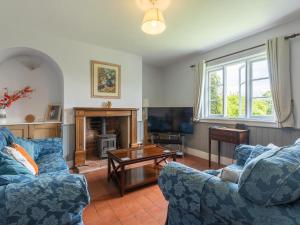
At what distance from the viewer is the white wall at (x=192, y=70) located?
273cm

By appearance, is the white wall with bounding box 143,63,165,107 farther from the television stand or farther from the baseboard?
the baseboard

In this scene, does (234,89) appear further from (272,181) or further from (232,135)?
(272,181)

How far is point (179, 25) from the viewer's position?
2.86 metres

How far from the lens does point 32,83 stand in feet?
11.6

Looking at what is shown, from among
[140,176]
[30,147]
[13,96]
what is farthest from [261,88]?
[13,96]

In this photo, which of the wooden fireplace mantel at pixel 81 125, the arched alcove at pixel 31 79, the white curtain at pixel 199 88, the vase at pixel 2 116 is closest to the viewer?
the vase at pixel 2 116

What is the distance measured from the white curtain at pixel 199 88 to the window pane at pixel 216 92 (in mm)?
232

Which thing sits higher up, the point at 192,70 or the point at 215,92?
the point at 192,70

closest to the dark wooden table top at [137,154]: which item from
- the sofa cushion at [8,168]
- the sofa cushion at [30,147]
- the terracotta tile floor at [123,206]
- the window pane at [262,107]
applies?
the terracotta tile floor at [123,206]

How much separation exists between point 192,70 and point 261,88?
67.9 inches

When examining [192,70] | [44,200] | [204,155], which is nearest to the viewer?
[44,200]

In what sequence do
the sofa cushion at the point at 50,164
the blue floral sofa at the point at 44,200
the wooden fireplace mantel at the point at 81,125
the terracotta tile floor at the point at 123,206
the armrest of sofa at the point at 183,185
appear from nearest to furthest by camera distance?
1. the blue floral sofa at the point at 44,200
2. the armrest of sofa at the point at 183,185
3. the terracotta tile floor at the point at 123,206
4. the sofa cushion at the point at 50,164
5. the wooden fireplace mantel at the point at 81,125

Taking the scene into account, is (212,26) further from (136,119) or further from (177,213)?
(177,213)

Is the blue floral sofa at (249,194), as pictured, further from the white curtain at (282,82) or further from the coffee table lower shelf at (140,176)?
the white curtain at (282,82)
